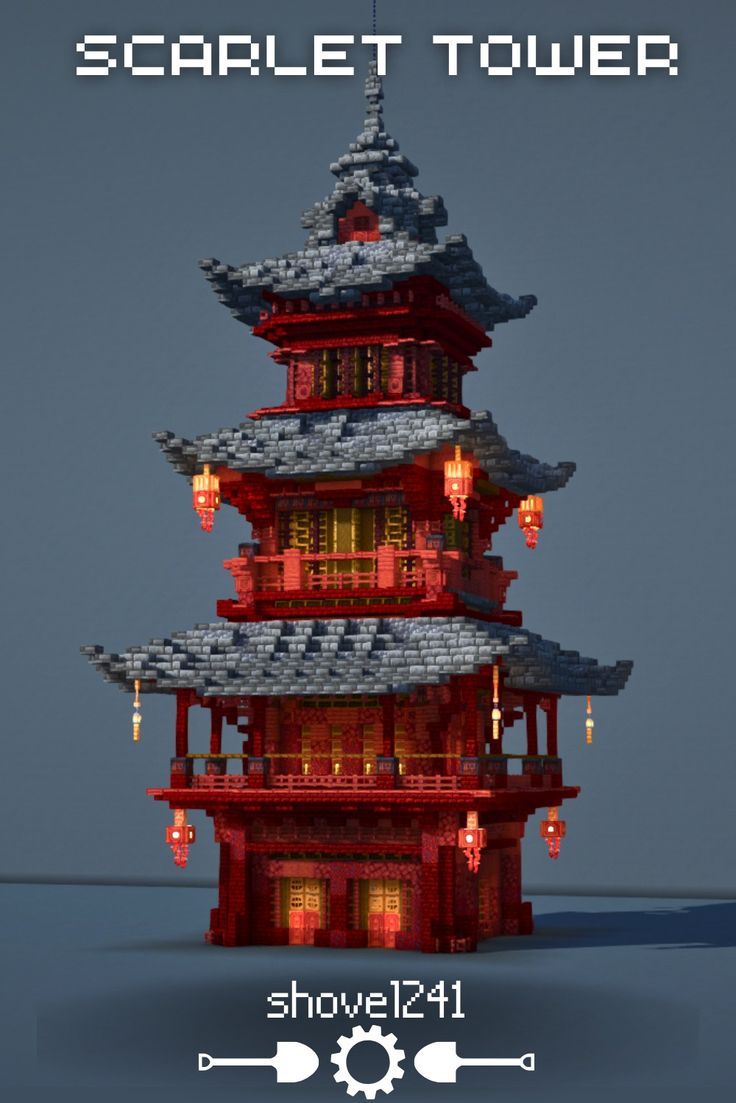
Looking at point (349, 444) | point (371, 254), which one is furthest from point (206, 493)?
point (371, 254)

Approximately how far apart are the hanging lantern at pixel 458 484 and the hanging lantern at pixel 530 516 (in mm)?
5409

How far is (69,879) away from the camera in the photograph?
6681cm

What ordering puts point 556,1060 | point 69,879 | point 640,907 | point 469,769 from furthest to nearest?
point 69,879 → point 640,907 → point 469,769 → point 556,1060

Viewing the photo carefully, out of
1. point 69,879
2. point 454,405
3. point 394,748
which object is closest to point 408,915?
point 394,748

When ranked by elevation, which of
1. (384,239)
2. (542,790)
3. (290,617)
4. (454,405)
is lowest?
(542,790)

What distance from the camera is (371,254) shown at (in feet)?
160

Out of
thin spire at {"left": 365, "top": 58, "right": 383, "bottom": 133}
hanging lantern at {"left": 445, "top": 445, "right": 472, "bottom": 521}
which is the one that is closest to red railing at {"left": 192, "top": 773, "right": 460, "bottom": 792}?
hanging lantern at {"left": 445, "top": 445, "right": 472, "bottom": 521}

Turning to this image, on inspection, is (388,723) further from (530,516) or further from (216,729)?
(530,516)

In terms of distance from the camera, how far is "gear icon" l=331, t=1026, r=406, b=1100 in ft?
102

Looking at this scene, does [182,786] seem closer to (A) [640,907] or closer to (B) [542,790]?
(B) [542,790]

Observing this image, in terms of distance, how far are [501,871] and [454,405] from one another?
35.6 feet

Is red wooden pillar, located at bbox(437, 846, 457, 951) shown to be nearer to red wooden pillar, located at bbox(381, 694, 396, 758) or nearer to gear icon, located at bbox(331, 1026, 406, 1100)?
red wooden pillar, located at bbox(381, 694, 396, 758)

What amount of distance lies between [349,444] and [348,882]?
31.6ft

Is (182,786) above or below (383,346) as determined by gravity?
below
